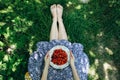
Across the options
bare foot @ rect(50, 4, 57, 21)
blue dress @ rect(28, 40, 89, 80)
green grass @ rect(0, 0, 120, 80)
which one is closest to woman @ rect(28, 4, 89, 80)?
blue dress @ rect(28, 40, 89, 80)

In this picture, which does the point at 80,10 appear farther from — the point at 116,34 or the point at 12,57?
the point at 12,57

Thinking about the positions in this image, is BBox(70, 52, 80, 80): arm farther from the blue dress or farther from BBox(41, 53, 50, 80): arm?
BBox(41, 53, 50, 80): arm

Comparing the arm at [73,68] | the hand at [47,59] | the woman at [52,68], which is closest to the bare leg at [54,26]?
the woman at [52,68]

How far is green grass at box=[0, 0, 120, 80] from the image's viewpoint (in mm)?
6047

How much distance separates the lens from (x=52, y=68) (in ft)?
17.9

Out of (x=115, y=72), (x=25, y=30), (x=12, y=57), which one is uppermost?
(x=25, y=30)

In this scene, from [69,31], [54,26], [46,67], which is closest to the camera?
[46,67]

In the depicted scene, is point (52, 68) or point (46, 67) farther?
point (52, 68)

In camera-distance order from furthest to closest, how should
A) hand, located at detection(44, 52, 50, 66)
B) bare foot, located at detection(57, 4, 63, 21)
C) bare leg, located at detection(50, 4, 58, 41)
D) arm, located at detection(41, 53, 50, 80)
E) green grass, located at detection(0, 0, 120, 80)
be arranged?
1. bare foot, located at detection(57, 4, 63, 21)
2. green grass, located at detection(0, 0, 120, 80)
3. bare leg, located at detection(50, 4, 58, 41)
4. hand, located at detection(44, 52, 50, 66)
5. arm, located at detection(41, 53, 50, 80)

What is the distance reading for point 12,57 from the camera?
5957 mm

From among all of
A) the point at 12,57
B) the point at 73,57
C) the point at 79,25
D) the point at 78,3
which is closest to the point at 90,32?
the point at 79,25

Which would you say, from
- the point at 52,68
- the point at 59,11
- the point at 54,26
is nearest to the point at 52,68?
the point at 52,68

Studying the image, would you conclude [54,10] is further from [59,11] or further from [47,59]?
[47,59]

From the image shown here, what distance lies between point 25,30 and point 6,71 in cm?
107
